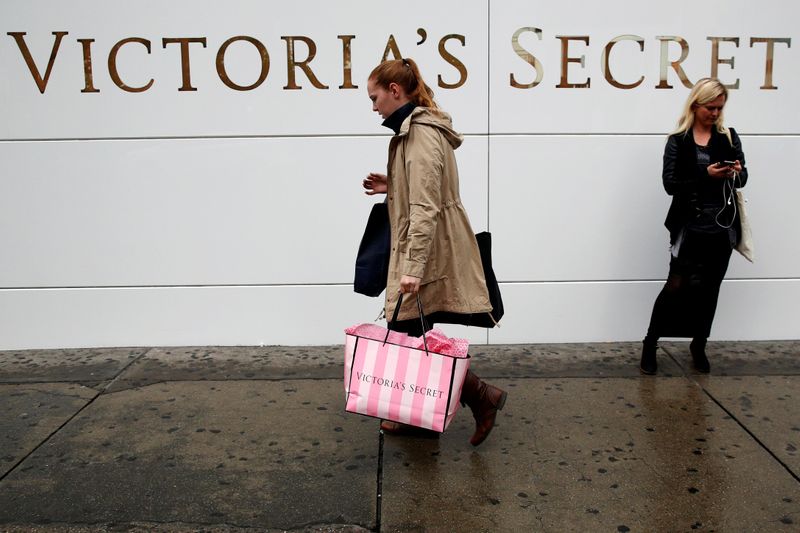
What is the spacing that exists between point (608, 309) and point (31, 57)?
4.08 meters

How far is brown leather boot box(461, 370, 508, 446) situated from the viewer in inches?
147

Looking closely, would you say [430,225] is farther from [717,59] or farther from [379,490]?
[717,59]

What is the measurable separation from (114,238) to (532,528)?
348 cm

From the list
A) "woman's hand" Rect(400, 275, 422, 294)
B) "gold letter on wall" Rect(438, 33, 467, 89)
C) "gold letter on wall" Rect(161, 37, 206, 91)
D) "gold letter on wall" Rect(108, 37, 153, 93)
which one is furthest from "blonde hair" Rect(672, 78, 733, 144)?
"gold letter on wall" Rect(108, 37, 153, 93)

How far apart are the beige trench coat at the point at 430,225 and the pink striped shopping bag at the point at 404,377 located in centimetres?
27

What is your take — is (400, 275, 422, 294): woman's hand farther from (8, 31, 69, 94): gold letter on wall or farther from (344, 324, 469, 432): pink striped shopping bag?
(8, 31, 69, 94): gold letter on wall

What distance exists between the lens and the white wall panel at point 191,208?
17.2 feet

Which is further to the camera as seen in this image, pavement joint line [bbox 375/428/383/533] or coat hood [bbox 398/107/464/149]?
coat hood [bbox 398/107/464/149]

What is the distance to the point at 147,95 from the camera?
5184 millimetres

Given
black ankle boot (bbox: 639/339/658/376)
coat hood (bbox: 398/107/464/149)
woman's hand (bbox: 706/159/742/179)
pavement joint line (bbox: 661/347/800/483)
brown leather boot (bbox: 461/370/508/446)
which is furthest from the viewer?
black ankle boot (bbox: 639/339/658/376)

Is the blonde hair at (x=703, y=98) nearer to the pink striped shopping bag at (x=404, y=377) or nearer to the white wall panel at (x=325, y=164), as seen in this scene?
the white wall panel at (x=325, y=164)

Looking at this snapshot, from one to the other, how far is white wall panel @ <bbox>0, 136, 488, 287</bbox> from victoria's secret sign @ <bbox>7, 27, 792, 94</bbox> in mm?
387

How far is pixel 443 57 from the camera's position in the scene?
5.16 metres

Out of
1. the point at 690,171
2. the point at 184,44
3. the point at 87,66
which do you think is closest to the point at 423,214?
the point at 690,171
